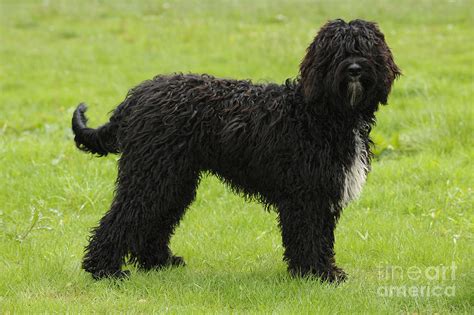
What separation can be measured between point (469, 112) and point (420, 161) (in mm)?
1507

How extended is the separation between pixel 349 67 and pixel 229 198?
10.4 feet

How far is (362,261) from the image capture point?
654 centimetres

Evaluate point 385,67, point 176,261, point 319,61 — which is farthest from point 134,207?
point 385,67

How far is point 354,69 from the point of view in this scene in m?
5.38

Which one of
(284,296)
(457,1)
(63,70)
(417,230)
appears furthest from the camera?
(457,1)

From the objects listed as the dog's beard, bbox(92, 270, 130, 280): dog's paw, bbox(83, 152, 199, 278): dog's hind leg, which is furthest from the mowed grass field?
the dog's beard

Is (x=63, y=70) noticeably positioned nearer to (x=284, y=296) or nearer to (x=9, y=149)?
(x=9, y=149)

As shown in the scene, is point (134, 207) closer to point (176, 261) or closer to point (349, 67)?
point (176, 261)

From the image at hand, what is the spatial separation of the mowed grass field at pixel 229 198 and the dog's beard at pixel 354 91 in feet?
4.69

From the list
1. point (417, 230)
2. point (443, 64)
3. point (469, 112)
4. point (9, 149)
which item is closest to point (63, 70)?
point (9, 149)

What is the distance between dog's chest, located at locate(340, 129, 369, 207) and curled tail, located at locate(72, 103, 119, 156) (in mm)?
1959

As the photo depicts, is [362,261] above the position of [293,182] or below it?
below

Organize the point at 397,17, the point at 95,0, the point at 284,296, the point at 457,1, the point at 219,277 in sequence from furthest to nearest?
the point at 95,0 < the point at 457,1 < the point at 397,17 < the point at 219,277 < the point at 284,296

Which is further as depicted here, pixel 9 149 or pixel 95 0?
pixel 95 0
